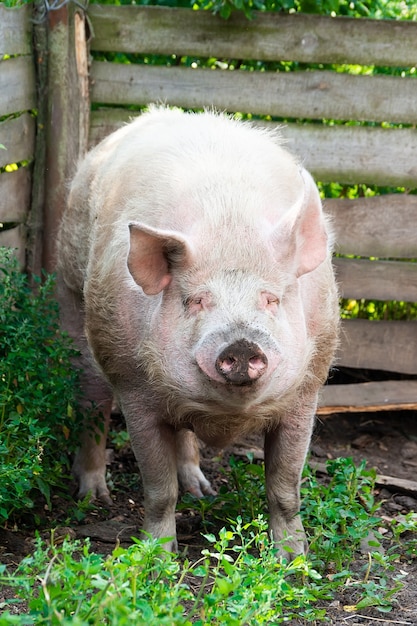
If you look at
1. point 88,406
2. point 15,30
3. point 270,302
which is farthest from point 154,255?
point 15,30

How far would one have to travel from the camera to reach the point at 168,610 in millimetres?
2930

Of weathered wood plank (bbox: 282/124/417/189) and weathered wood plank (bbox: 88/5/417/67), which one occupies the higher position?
weathered wood plank (bbox: 88/5/417/67)

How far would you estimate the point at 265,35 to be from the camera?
20.9ft

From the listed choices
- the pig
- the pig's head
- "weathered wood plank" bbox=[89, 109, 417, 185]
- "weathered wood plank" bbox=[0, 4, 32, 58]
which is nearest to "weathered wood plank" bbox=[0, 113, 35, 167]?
"weathered wood plank" bbox=[0, 4, 32, 58]

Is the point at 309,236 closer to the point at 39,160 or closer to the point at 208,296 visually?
the point at 208,296

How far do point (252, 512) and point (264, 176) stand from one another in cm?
161

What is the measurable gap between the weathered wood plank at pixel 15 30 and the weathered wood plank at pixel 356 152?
1610mm

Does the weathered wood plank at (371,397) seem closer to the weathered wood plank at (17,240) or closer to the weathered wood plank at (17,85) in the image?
the weathered wood plank at (17,240)

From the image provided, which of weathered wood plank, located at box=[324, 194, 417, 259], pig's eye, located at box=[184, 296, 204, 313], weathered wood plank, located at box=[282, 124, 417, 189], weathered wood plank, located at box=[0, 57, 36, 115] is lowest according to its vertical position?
pig's eye, located at box=[184, 296, 204, 313]

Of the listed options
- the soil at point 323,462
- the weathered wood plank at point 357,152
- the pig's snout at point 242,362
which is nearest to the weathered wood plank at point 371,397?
the soil at point 323,462

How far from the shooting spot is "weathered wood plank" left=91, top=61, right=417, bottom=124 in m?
6.41

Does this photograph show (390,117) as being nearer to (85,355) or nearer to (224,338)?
(85,355)

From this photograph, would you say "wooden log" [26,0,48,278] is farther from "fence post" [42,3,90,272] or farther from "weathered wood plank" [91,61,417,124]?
"weathered wood plank" [91,61,417,124]

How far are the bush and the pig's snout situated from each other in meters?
1.17
